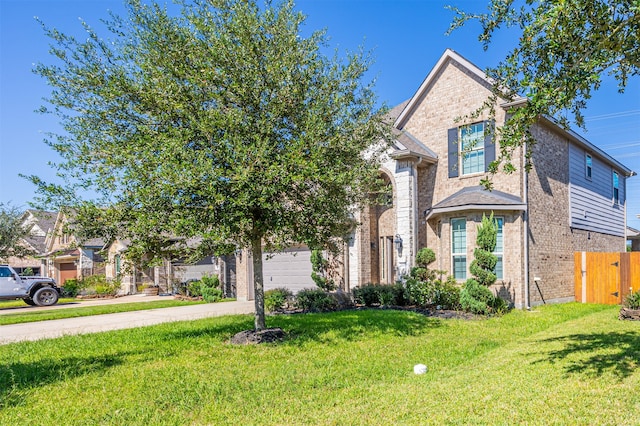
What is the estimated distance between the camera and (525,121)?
5414 millimetres

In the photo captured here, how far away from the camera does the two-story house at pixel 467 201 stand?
13.0m

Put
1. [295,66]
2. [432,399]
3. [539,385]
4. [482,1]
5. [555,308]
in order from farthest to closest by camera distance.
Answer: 1. [555,308]
2. [295,66]
3. [482,1]
4. [539,385]
5. [432,399]

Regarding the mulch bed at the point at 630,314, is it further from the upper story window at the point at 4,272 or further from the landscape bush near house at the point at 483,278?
the upper story window at the point at 4,272

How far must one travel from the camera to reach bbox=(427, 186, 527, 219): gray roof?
12.7 m

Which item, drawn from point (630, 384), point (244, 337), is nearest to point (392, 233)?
point (244, 337)

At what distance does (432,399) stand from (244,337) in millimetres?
4624

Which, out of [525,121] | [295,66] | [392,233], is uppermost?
[295,66]

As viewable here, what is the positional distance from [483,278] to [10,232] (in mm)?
23758

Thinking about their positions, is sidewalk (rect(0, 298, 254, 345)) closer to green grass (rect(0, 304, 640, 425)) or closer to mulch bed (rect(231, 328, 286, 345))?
green grass (rect(0, 304, 640, 425))

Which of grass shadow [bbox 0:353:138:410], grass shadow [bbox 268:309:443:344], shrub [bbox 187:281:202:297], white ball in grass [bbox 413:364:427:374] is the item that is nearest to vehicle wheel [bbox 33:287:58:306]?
shrub [bbox 187:281:202:297]

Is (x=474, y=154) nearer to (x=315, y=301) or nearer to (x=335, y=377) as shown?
(x=315, y=301)

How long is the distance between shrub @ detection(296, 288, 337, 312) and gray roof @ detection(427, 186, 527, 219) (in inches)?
175

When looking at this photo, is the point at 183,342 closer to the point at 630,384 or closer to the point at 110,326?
the point at 110,326

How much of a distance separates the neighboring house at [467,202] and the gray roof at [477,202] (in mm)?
32
